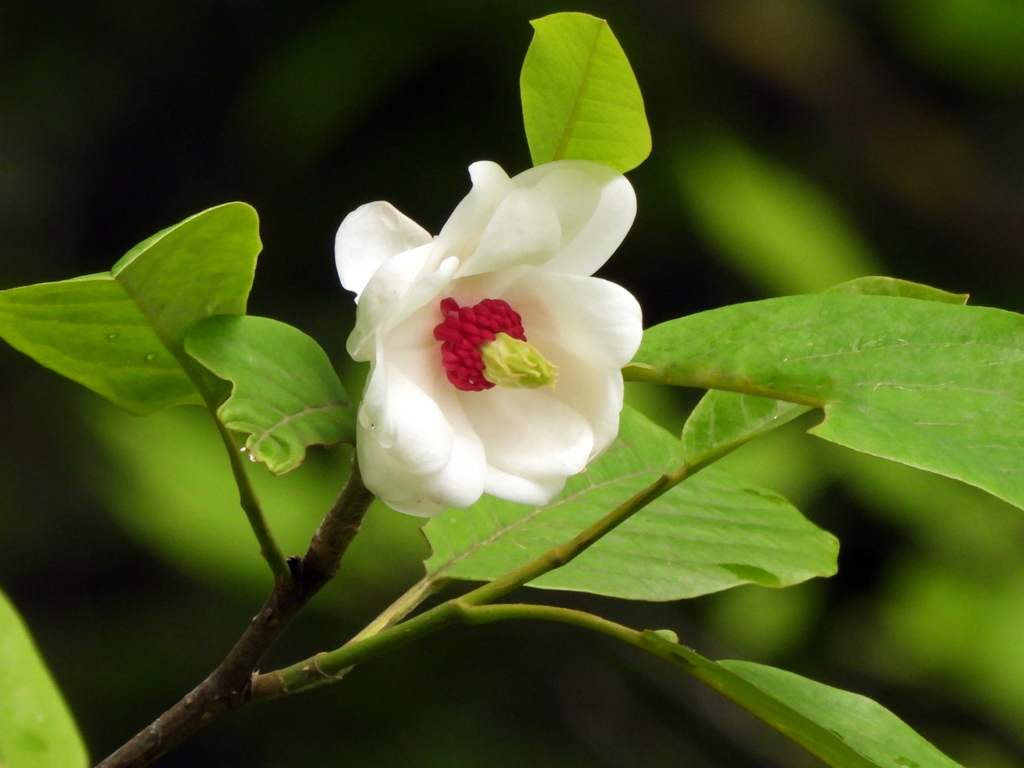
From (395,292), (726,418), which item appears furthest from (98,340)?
(726,418)

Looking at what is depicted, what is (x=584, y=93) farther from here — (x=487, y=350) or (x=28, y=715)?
(x=28, y=715)

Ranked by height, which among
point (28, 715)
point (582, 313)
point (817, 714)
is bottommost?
point (817, 714)

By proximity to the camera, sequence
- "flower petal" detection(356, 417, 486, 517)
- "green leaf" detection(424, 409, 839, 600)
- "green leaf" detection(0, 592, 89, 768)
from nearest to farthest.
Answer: "green leaf" detection(0, 592, 89, 768) < "flower petal" detection(356, 417, 486, 517) < "green leaf" detection(424, 409, 839, 600)

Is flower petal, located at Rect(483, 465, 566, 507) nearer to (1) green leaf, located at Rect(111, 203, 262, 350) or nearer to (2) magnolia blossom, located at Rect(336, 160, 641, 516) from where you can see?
(2) magnolia blossom, located at Rect(336, 160, 641, 516)

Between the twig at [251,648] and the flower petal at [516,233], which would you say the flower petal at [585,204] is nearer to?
the flower petal at [516,233]

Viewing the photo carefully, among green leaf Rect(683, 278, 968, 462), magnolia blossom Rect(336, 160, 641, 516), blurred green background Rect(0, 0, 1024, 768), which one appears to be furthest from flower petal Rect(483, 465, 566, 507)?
blurred green background Rect(0, 0, 1024, 768)

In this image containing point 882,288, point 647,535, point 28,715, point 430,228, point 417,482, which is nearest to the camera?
point 28,715
